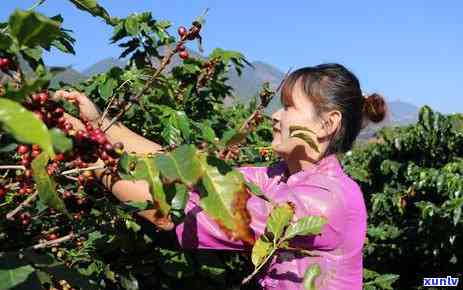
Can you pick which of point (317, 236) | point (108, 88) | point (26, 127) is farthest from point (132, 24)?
point (26, 127)

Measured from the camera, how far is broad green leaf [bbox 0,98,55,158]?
0.75 metres

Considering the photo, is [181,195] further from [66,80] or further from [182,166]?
[66,80]

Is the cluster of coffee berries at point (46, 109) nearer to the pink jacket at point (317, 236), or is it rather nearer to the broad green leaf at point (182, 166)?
the broad green leaf at point (182, 166)

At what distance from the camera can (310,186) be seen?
7.03 ft

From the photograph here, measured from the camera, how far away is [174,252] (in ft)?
8.04

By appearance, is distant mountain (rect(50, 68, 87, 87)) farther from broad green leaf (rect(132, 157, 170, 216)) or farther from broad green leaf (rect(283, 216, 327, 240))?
broad green leaf (rect(283, 216, 327, 240))

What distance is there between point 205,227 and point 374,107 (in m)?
1.23

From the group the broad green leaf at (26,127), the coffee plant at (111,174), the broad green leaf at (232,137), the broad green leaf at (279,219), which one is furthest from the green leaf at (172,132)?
the broad green leaf at (26,127)

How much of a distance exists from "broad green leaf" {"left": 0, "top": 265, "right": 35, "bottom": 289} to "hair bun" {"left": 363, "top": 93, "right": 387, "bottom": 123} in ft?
6.21

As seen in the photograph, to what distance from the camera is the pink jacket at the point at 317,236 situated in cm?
205

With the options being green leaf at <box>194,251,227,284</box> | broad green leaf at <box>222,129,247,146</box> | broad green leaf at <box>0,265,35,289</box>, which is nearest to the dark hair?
green leaf at <box>194,251,227,284</box>

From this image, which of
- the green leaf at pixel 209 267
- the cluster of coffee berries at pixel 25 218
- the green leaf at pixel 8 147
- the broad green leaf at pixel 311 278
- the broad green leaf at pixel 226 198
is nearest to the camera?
the broad green leaf at pixel 226 198

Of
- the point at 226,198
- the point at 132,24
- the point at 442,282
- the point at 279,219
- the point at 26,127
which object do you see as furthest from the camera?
the point at 442,282

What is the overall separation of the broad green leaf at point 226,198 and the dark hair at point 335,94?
1.29 meters
